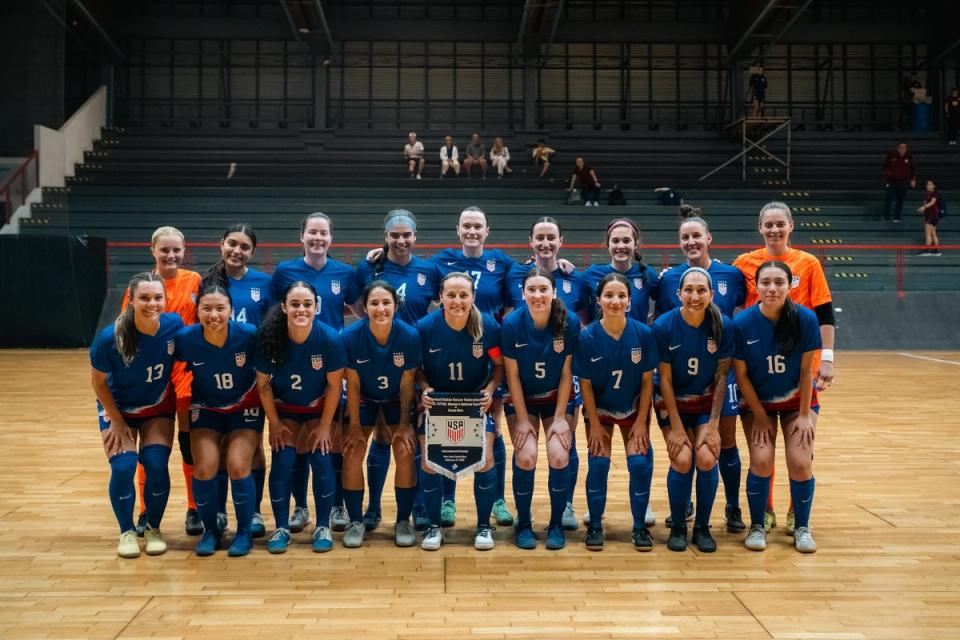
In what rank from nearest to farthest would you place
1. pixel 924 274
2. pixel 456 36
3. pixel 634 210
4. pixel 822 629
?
1. pixel 822 629
2. pixel 924 274
3. pixel 634 210
4. pixel 456 36

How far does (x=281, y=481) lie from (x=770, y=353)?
2516mm

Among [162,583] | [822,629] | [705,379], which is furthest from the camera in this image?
[705,379]

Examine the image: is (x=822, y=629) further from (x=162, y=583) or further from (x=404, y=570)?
(x=162, y=583)

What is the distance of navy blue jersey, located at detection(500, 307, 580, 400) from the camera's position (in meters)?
4.28

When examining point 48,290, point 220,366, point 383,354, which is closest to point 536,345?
point 383,354

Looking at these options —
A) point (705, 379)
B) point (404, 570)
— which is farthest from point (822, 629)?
point (404, 570)

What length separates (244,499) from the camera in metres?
4.13

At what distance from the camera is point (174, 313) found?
4332 millimetres

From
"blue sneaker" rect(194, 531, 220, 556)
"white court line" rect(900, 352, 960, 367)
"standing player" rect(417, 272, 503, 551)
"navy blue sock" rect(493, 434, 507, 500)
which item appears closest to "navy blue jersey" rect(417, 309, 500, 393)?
"standing player" rect(417, 272, 503, 551)

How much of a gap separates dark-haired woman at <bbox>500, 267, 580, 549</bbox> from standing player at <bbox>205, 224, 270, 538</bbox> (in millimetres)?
1362

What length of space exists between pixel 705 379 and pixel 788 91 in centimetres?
2126

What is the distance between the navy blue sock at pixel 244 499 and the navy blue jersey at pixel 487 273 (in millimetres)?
1622

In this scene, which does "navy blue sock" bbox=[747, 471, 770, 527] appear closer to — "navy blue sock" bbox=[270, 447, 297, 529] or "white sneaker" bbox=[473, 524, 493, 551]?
"white sneaker" bbox=[473, 524, 493, 551]

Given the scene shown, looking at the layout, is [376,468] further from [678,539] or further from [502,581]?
[678,539]
